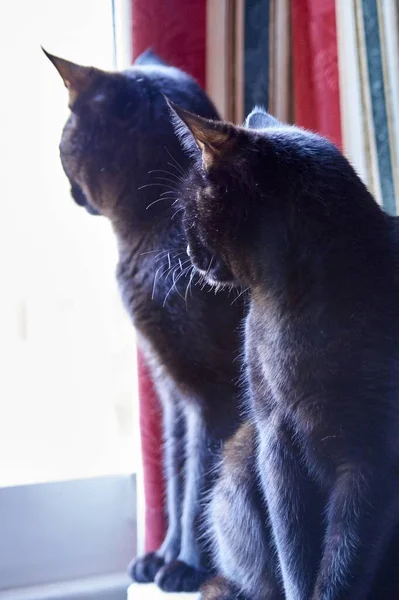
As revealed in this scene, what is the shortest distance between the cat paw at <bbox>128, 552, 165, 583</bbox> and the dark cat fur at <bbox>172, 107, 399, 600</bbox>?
363mm

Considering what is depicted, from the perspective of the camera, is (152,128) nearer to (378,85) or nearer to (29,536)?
(378,85)

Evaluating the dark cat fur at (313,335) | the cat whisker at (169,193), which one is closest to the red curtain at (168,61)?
the cat whisker at (169,193)

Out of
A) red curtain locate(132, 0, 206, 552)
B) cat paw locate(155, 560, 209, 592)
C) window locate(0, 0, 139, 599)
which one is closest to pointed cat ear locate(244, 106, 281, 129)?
red curtain locate(132, 0, 206, 552)

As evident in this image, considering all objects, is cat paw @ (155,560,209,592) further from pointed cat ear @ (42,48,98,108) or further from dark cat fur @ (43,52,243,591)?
pointed cat ear @ (42,48,98,108)

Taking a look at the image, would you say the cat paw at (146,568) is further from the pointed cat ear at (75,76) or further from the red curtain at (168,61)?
the pointed cat ear at (75,76)

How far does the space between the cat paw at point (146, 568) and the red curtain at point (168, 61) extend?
2.7 inches

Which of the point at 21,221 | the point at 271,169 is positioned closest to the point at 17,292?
the point at 21,221

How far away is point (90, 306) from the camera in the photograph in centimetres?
116

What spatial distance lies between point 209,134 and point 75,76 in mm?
361

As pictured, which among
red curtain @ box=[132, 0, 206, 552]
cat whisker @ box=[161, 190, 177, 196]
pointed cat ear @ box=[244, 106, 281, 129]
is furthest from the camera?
red curtain @ box=[132, 0, 206, 552]

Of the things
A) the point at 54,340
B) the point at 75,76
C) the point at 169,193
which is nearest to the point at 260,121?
→ the point at 169,193

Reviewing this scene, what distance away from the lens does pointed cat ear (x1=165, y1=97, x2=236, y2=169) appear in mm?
573

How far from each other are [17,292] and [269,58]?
1.82 ft

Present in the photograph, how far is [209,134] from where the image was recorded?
0.59m
